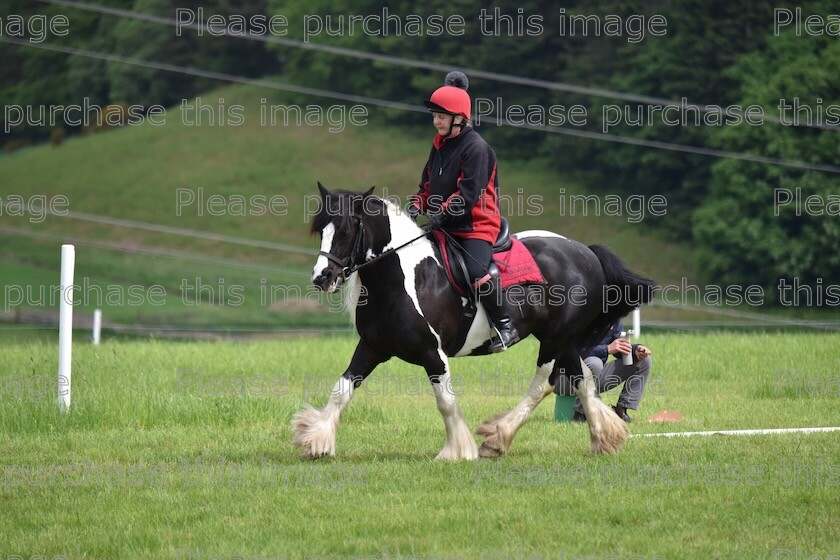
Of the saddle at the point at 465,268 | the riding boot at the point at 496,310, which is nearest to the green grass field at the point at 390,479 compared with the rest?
the riding boot at the point at 496,310

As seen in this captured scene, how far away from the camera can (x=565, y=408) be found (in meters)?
10.9

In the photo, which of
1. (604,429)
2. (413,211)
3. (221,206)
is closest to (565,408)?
(604,429)

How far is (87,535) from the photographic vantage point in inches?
246

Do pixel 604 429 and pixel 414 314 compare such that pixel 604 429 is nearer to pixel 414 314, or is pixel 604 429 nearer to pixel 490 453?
pixel 490 453

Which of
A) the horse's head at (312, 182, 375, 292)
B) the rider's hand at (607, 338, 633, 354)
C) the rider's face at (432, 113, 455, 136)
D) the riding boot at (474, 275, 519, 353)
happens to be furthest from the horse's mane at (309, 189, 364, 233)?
the rider's hand at (607, 338, 633, 354)

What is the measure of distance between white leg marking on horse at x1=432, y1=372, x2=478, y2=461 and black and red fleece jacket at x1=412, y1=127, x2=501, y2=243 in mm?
1169

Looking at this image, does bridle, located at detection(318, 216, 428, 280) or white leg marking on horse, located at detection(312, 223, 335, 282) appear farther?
bridle, located at detection(318, 216, 428, 280)

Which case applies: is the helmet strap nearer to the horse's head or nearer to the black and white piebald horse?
the black and white piebald horse

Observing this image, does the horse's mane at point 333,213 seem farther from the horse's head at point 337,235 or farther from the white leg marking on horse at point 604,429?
the white leg marking on horse at point 604,429

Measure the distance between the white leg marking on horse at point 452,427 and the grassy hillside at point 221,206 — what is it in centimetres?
3415

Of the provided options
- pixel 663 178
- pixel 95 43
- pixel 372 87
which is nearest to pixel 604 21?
pixel 663 178

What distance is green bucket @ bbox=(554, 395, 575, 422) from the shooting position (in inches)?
429

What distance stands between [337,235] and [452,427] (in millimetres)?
1756

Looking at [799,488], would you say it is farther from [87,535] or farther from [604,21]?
[604,21]
